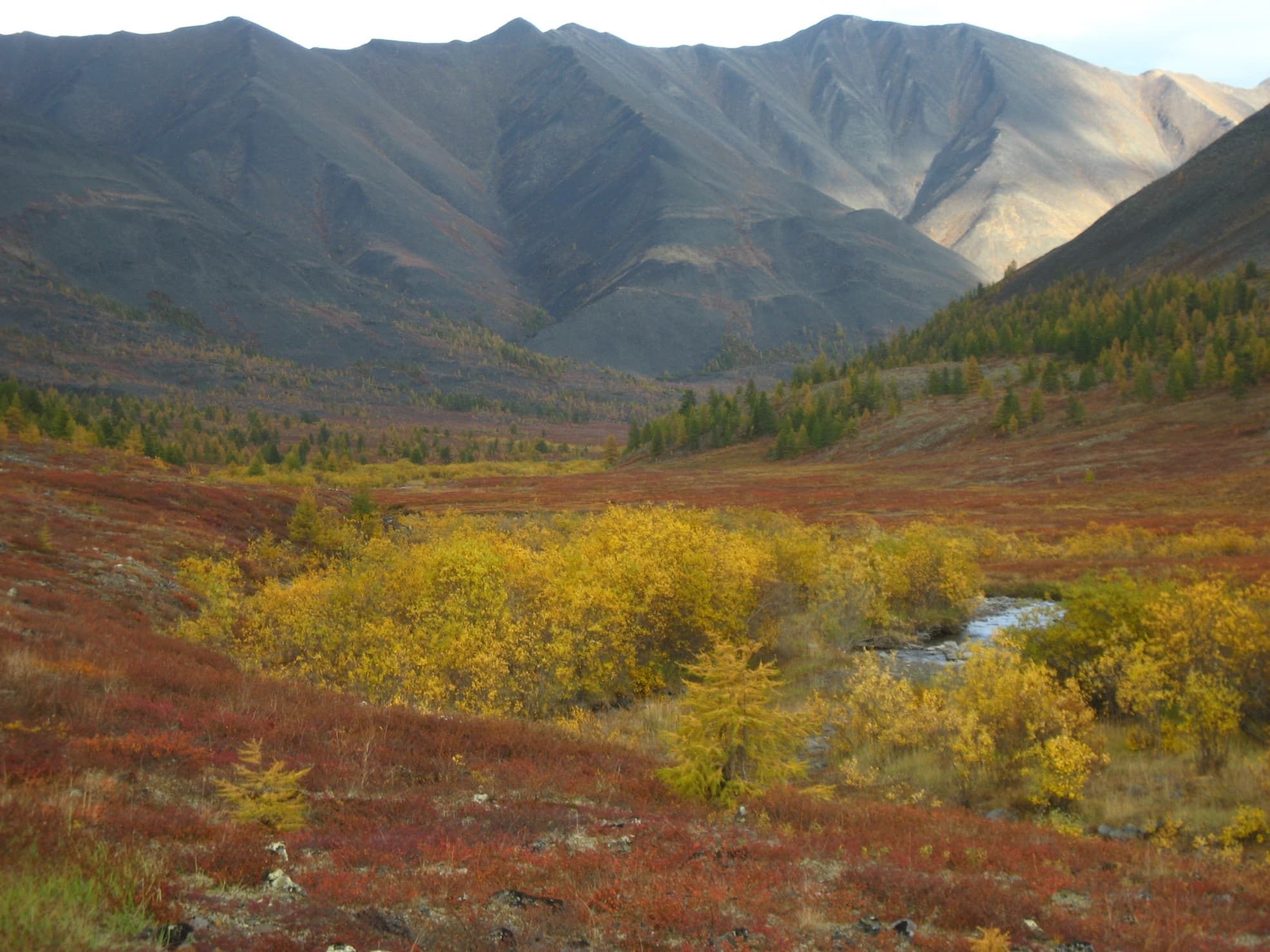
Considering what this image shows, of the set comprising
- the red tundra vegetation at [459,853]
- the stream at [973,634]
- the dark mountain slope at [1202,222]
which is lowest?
the stream at [973,634]

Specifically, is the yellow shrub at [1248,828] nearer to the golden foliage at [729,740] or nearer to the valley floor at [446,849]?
the valley floor at [446,849]

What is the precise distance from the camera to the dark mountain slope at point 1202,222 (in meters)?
156

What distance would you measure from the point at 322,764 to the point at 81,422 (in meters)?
136

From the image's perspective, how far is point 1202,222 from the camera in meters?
174

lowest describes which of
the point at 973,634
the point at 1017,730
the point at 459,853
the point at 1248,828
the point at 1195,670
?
the point at 973,634

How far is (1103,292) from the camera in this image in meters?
160

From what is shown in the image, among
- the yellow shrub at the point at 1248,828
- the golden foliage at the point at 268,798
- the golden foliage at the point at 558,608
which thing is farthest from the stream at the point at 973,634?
the golden foliage at the point at 268,798

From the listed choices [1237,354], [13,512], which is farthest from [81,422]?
[1237,354]

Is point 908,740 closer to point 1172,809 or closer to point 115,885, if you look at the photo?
point 1172,809

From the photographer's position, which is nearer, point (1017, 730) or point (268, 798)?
point (268, 798)

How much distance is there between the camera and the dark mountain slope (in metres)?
156

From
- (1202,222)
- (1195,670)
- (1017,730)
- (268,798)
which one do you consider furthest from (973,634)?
(1202,222)

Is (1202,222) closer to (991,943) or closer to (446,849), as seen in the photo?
(991,943)

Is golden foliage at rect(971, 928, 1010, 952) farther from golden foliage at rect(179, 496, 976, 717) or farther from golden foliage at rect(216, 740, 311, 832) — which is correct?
golden foliage at rect(179, 496, 976, 717)
